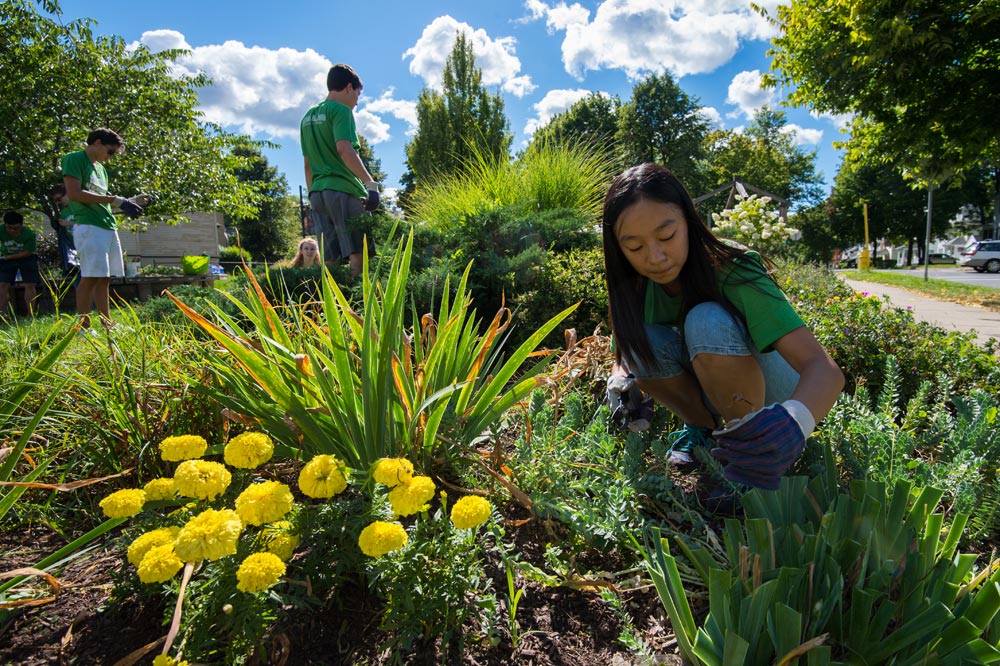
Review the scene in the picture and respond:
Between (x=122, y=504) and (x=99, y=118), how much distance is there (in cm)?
1211

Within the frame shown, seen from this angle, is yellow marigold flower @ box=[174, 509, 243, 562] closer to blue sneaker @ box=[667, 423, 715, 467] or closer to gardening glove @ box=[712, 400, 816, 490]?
gardening glove @ box=[712, 400, 816, 490]

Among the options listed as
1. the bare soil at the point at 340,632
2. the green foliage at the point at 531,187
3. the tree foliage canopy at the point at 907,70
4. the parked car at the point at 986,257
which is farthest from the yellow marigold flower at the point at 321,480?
the parked car at the point at 986,257

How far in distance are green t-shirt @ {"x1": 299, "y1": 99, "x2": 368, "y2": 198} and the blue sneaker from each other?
3419 millimetres

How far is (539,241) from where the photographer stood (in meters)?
3.88

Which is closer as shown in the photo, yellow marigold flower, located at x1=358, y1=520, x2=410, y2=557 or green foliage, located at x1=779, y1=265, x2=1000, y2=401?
yellow marigold flower, located at x1=358, y1=520, x2=410, y2=557

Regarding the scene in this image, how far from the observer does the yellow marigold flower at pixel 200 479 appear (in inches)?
34.6

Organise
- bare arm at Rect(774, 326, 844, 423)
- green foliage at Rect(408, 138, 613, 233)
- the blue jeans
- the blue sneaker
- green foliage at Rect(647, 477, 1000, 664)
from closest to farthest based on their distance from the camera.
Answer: green foliage at Rect(647, 477, 1000, 664) → bare arm at Rect(774, 326, 844, 423) → the blue jeans → the blue sneaker → green foliage at Rect(408, 138, 613, 233)

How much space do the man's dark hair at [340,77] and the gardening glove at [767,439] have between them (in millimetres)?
4129

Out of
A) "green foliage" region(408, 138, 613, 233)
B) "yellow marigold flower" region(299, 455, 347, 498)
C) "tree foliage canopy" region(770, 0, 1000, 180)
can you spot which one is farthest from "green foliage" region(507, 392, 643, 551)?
"tree foliage canopy" region(770, 0, 1000, 180)

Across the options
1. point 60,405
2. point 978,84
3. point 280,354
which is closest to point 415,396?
point 280,354

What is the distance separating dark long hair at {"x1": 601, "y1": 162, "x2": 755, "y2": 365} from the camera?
1536 mm

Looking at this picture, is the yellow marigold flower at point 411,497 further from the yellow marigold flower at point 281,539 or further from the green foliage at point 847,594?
the green foliage at point 847,594

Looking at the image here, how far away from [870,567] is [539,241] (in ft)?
10.6

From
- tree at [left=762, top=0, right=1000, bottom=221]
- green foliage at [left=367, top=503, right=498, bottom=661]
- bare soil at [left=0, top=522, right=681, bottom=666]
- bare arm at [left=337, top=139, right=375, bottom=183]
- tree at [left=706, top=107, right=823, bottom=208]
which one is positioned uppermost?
tree at [left=706, top=107, right=823, bottom=208]
